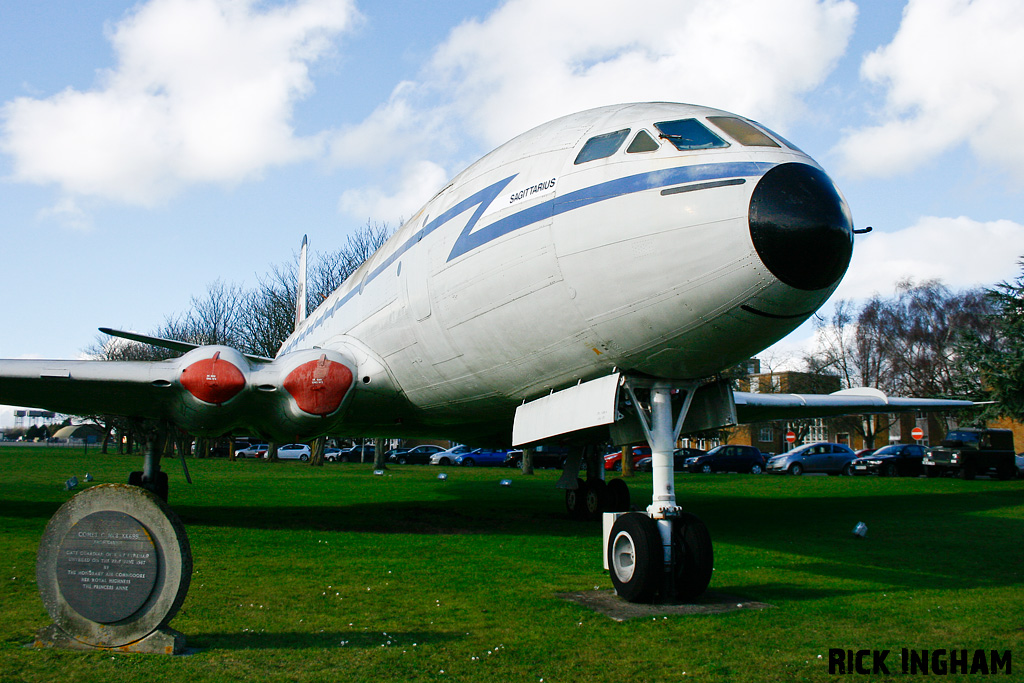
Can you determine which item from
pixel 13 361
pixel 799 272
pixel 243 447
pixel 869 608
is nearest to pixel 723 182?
pixel 799 272

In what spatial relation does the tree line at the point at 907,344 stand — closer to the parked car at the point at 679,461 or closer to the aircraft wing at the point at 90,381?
the parked car at the point at 679,461

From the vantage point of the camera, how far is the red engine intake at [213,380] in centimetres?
882

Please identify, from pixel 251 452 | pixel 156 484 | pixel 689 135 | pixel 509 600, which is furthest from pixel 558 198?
pixel 251 452

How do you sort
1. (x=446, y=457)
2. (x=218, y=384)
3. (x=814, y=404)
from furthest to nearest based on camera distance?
(x=446, y=457)
(x=814, y=404)
(x=218, y=384)

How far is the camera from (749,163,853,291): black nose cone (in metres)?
5.11

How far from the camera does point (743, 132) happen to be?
5.79 meters

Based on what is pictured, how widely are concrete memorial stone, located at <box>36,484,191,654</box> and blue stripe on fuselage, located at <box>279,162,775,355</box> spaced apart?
381 centimetres

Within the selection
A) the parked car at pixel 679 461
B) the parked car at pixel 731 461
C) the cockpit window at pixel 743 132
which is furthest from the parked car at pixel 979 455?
the cockpit window at pixel 743 132

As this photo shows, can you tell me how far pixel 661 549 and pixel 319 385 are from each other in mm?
5015

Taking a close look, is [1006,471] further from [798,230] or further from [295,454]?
[295,454]

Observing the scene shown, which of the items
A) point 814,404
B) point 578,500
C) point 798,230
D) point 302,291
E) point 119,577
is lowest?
A: point 578,500

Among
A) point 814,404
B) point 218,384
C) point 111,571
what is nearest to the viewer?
point 111,571

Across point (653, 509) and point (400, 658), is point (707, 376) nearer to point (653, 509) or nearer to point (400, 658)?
point (653, 509)

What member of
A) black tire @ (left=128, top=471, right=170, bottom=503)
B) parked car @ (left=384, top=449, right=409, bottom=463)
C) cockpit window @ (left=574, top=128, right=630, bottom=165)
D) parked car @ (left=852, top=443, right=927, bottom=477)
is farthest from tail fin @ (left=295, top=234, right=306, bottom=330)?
parked car @ (left=852, top=443, right=927, bottom=477)
